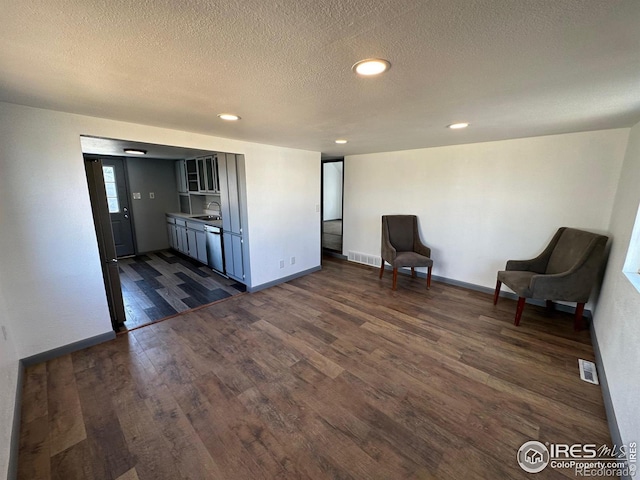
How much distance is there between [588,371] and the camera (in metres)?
2.09

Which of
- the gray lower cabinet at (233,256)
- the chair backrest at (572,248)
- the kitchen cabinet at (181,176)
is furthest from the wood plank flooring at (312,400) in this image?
the kitchen cabinet at (181,176)

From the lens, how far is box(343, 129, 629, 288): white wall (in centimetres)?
279

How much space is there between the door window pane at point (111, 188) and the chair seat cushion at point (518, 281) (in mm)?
6779

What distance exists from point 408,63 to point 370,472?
2092 mm

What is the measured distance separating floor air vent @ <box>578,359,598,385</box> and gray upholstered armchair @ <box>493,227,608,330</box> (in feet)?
1.98

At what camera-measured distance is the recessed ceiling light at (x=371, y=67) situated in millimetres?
1179

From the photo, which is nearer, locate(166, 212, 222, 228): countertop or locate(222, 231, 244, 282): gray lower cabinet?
locate(222, 231, 244, 282): gray lower cabinet

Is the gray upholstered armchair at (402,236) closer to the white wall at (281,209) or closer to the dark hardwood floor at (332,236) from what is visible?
the white wall at (281,209)

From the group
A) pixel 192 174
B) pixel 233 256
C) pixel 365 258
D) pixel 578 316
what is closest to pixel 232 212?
pixel 233 256

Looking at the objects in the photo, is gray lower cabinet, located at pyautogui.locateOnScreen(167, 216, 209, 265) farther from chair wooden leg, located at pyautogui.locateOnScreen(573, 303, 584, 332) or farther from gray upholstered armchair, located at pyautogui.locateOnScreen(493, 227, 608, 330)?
chair wooden leg, located at pyautogui.locateOnScreen(573, 303, 584, 332)

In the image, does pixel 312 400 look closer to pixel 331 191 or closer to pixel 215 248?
pixel 215 248

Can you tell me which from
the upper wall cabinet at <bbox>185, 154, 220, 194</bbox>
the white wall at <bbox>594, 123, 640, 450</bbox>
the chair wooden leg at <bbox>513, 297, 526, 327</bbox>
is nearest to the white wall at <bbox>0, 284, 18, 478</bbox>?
the upper wall cabinet at <bbox>185, 154, 220, 194</bbox>

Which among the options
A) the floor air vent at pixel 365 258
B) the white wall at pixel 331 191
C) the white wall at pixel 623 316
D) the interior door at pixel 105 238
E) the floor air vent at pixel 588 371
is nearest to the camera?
the white wall at pixel 623 316

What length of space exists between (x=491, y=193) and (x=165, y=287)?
4830 mm
